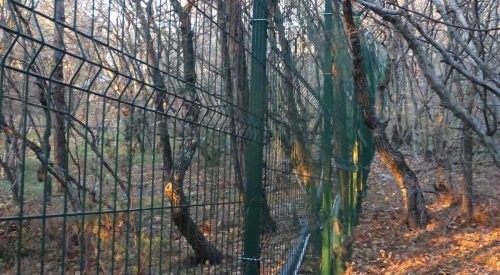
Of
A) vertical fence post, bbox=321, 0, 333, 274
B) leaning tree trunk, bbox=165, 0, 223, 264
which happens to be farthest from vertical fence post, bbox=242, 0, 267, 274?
vertical fence post, bbox=321, 0, 333, 274

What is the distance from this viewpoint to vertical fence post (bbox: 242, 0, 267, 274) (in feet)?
13.2

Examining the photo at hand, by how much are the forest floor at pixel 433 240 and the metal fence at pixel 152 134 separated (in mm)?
5198

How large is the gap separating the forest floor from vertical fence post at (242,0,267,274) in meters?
5.53

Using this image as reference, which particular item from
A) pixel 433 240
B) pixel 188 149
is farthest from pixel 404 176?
pixel 188 149

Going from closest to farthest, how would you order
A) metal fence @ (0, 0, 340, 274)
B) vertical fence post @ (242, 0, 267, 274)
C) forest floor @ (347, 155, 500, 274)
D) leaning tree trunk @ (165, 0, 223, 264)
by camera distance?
metal fence @ (0, 0, 340, 274)
leaning tree trunk @ (165, 0, 223, 264)
vertical fence post @ (242, 0, 267, 274)
forest floor @ (347, 155, 500, 274)

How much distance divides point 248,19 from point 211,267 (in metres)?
1.80

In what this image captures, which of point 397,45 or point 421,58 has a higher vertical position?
point 397,45

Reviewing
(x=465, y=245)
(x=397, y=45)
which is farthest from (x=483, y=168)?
(x=465, y=245)

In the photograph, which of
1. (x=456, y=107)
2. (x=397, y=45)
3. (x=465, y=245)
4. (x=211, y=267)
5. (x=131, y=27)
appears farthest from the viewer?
(x=397, y=45)

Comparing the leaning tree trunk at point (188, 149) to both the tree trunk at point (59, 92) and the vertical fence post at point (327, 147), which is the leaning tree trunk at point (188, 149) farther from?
the vertical fence post at point (327, 147)

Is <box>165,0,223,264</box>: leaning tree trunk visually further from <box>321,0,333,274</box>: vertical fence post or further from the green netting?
<box>321,0,333,274</box>: vertical fence post

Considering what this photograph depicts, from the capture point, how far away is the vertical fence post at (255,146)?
4.02m

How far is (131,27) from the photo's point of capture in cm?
280

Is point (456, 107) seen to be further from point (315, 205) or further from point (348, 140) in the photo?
point (348, 140)
